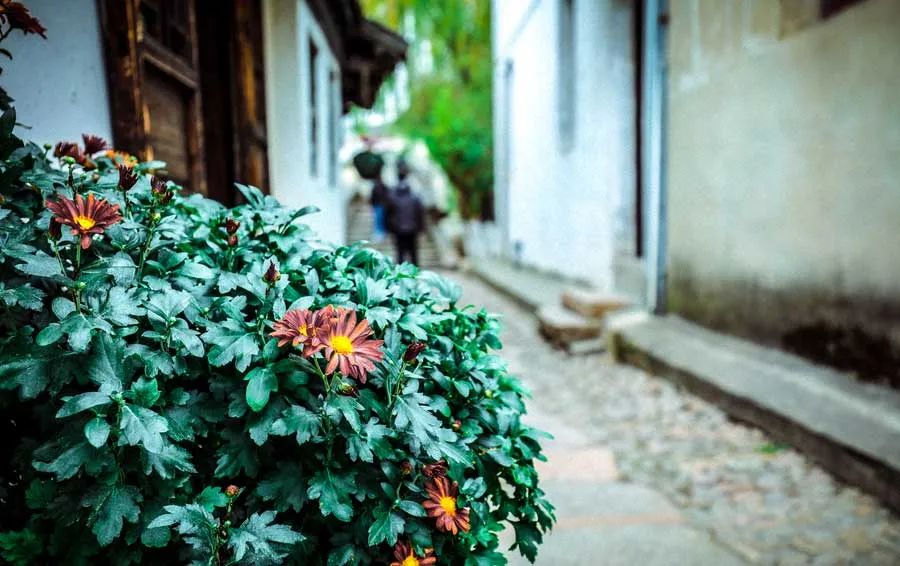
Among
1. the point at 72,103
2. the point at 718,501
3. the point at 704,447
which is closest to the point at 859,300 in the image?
the point at 704,447

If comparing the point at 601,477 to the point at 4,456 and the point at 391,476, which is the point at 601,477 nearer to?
the point at 391,476

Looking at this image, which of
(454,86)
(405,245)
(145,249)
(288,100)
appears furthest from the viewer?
(454,86)

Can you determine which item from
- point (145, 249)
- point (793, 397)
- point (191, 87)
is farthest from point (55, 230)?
point (793, 397)

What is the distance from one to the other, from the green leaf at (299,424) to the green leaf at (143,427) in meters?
0.17

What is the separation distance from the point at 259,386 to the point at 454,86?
2092 cm

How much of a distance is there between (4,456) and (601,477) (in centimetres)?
245

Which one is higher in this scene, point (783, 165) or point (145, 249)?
point (783, 165)

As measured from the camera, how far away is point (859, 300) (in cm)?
347

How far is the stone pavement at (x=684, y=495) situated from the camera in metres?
2.38

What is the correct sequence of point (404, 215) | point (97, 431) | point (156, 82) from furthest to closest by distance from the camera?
point (404, 215), point (156, 82), point (97, 431)

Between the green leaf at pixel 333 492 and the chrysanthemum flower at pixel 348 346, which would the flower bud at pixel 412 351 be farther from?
the green leaf at pixel 333 492

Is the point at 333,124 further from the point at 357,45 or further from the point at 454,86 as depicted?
the point at 454,86

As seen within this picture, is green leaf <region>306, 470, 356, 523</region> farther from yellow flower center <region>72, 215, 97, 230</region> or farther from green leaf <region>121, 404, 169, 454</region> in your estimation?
yellow flower center <region>72, 215, 97, 230</region>

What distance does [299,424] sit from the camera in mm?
1097
